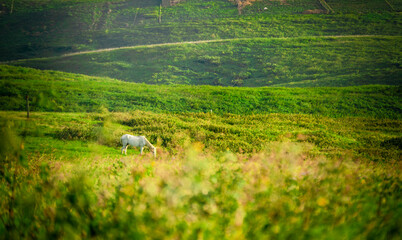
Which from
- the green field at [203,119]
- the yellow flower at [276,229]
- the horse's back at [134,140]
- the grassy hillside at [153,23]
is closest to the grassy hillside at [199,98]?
the green field at [203,119]

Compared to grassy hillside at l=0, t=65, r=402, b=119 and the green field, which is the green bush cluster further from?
grassy hillside at l=0, t=65, r=402, b=119

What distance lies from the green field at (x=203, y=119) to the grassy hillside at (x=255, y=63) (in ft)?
0.86

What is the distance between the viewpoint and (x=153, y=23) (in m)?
55.4

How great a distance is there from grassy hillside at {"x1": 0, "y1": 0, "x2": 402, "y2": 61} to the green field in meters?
0.34

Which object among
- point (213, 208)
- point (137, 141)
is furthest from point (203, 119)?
point (213, 208)

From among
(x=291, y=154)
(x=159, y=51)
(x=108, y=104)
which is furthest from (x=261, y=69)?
(x=291, y=154)

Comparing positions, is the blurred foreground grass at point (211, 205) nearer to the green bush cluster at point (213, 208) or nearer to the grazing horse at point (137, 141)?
the green bush cluster at point (213, 208)

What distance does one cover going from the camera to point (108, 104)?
2220cm

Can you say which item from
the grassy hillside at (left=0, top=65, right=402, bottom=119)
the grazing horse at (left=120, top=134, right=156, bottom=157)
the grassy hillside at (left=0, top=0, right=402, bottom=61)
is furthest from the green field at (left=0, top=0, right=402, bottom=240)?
the grazing horse at (left=120, top=134, right=156, bottom=157)

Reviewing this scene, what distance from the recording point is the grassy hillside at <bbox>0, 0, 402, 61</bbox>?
4888 centimetres

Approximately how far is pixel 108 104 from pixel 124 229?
20.5 metres

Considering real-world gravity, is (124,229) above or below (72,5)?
below

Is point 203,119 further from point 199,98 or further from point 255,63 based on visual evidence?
point 255,63

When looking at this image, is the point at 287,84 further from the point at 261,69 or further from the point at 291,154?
the point at 291,154
